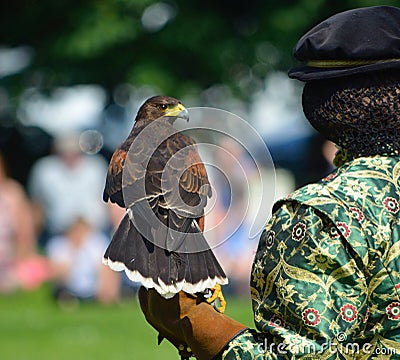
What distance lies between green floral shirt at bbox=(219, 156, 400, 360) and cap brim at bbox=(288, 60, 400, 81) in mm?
255

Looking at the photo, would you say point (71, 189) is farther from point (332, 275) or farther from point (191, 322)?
point (332, 275)

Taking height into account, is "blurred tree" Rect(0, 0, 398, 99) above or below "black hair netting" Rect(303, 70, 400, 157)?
below

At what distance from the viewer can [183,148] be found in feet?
10.0

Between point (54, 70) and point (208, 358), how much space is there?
1324 centimetres

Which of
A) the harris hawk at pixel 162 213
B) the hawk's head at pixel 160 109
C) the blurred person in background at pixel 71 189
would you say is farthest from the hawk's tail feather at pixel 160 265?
the blurred person in background at pixel 71 189

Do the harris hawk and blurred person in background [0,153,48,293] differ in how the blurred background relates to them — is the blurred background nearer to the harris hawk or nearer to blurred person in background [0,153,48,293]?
blurred person in background [0,153,48,293]

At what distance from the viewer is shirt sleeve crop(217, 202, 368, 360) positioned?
2332 mm

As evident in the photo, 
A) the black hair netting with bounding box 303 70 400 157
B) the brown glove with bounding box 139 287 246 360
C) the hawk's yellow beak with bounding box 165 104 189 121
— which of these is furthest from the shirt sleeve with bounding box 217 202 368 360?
the hawk's yellow beak with bounding box 165 104 189 121

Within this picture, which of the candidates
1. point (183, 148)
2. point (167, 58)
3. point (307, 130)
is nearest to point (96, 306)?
point (167, 58)

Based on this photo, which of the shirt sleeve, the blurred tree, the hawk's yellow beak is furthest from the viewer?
the blurred tree

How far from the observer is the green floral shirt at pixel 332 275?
234 cm

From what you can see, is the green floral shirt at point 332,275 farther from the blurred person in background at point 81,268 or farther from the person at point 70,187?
the person at point 70,187

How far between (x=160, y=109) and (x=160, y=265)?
1.07m

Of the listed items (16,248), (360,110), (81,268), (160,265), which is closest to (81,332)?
(81,268)
